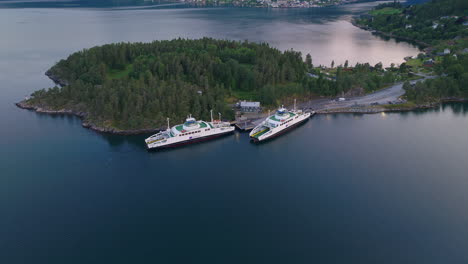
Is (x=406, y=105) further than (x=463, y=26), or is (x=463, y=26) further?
(x=463, y=26)

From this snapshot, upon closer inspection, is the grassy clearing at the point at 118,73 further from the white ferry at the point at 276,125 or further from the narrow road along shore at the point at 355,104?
the white ferry at the point at 276,125

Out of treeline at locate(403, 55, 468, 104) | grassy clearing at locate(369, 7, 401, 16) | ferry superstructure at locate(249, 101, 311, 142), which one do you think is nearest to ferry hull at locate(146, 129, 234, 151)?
ferry superstructure at locate(249, 101, 311, 142)

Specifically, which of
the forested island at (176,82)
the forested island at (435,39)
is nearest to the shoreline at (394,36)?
the forested island at (435,39)

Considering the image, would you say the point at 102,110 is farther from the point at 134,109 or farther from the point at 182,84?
the point at 182,84

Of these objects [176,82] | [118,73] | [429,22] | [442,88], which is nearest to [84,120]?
[176,82]

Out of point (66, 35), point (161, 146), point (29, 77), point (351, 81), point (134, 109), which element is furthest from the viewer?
point (66, 35)

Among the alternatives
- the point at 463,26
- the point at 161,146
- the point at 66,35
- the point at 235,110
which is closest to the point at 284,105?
the point at 235,110

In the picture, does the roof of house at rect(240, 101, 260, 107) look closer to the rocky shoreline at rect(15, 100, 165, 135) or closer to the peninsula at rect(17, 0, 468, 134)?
the peninsula at rect(17, 0, 468, 134)
